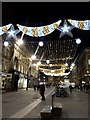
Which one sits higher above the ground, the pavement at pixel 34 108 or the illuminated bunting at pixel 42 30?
the illuminated bunting at pixel 42 30

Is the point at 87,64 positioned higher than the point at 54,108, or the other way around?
the point at 87,64

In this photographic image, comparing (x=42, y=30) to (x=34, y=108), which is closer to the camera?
(x=34, y=108)

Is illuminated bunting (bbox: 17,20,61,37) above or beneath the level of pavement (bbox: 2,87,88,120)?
above

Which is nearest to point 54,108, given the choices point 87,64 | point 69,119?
point 69,119

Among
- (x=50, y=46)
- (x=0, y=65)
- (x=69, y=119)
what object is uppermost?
(x=50, y=46)

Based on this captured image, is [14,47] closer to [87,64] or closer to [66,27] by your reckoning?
[66,27]

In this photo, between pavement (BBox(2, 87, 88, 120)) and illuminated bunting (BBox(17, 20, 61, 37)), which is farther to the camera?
illuminated bunting (BBox(17, 20, 61, 37))

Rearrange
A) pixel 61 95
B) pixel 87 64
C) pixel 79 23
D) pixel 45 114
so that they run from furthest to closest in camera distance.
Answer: pixel 87 64
pixel 61 95
pixel 79 23
pixel 45 114

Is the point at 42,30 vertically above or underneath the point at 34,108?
above

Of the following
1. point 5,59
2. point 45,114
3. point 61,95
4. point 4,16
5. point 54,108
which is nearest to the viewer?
point 45,114

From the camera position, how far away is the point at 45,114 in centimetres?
1396

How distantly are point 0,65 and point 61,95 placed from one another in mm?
14186

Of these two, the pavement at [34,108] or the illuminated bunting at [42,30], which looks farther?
the illuminated bunting at [42,30]

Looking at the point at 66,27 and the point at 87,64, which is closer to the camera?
the point at 66,27
